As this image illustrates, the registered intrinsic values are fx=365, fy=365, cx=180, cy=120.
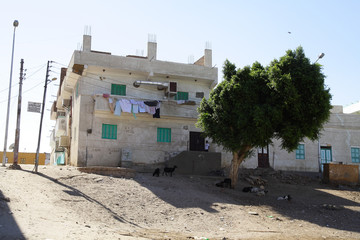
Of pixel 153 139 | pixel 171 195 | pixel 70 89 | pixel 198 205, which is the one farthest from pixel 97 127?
pixel 198 205

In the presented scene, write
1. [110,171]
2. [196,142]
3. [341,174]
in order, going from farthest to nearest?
1. [196,142]
2. [341,174]
3. [110,171]

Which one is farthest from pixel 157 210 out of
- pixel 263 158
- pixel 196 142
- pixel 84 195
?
pixel 263 158

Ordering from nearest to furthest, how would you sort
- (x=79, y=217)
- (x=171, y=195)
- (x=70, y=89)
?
(x=79, y=217)
(x=171, y=195)
(x=70, y=89)

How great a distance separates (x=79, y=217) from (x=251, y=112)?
968 cm

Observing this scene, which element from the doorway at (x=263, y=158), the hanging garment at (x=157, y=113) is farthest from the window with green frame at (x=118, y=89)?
the doorway at (x=263, y=158)

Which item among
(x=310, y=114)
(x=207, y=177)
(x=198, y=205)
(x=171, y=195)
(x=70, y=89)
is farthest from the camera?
Answer: (x=70, y=89)

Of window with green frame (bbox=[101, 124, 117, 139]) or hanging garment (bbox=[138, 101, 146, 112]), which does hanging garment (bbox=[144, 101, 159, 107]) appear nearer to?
hanging garment (bbox=[138, 101, 146, 112])

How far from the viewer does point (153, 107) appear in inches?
884

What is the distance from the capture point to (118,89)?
23.1 metres

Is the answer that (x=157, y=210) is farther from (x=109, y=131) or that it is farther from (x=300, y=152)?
(x=300, y=152)

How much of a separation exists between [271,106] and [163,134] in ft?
26.7

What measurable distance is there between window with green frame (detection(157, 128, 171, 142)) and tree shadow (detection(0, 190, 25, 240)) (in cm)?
1319

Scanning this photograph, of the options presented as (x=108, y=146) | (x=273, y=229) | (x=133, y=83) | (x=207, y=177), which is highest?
(x=133, y=83)

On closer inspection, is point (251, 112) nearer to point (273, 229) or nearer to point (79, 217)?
point (273, 229)
